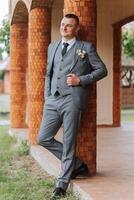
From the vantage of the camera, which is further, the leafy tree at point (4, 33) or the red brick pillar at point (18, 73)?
the leafy tree at point (4, 33)

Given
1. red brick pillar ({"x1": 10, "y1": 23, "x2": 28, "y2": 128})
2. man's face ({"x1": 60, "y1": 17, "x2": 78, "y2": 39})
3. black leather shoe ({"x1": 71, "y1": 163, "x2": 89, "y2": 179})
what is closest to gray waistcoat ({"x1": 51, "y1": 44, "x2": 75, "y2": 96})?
man's face ({"x1": 60, "y1": 17, "x2": 78, "y2": 39})

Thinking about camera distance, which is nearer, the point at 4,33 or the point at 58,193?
the point at 58,193

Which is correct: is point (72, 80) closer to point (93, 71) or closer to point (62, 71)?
point (62, 71)

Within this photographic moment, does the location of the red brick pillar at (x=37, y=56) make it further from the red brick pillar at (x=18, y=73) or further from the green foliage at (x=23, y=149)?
the red brick pillar at (x=18, y=73)

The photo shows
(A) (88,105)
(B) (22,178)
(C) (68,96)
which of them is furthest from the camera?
(B) (22,178)

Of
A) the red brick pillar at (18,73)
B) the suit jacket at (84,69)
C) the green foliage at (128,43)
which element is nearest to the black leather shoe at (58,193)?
the suit jacket at (84,69)

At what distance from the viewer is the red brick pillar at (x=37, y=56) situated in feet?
36.4

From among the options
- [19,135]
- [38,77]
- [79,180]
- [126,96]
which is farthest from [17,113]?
[126,96]

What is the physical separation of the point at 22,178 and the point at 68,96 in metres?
2.11

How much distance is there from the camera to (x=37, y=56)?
11094 millimetres

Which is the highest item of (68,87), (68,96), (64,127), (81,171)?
(68,87)

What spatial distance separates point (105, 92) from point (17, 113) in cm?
264

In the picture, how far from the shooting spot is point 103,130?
14.5m

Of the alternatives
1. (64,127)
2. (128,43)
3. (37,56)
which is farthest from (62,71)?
(128,43)
